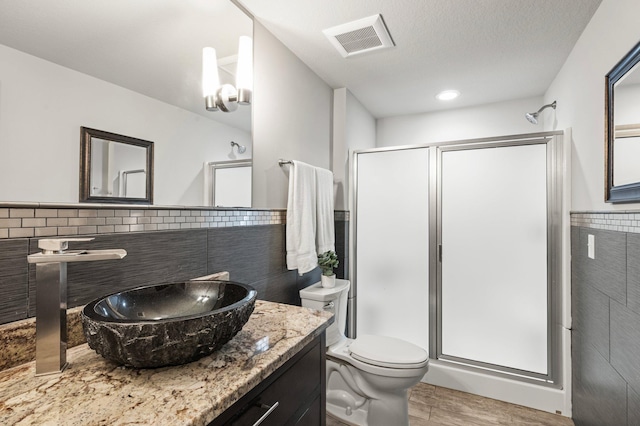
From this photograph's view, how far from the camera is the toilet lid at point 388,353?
158 centimetres

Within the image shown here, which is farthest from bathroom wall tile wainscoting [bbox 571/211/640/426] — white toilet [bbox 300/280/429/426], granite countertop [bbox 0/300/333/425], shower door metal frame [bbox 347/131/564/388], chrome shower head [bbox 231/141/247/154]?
chrome shower head [bbox 231/141/247/154]

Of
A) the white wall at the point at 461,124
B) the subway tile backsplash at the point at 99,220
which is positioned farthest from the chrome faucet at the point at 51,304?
the white wall at the point at 461,124

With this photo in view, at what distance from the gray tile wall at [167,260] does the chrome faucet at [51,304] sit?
15 cm

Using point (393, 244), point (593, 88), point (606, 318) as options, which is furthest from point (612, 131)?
point (393, 244)

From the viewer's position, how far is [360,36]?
1.76m

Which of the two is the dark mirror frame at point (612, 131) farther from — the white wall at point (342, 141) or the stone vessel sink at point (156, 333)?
the white wall at point (342, 141)

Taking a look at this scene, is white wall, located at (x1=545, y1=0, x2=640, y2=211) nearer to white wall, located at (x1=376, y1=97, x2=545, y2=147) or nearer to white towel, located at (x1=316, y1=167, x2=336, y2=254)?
white wall, located at (x1=376, y1=97, x2=545, y2=147)

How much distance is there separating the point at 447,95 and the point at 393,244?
1379 millimetres

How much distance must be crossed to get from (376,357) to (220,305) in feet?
3.27

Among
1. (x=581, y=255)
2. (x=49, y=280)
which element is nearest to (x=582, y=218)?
(x=581, y=255)

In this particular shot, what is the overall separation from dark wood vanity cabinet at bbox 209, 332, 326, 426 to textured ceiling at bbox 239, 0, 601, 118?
1.59 meters

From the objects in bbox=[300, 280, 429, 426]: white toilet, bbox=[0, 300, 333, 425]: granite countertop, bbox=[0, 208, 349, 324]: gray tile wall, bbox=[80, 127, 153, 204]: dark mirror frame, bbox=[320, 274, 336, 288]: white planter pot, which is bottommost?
bbox=[300, 280, 429, 426]: white toilet

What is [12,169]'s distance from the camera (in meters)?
0.77

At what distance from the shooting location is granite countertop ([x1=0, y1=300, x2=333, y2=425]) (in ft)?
1.79
